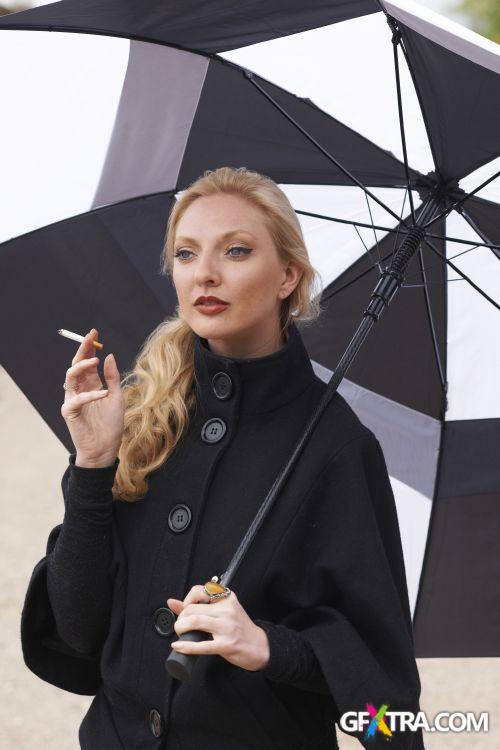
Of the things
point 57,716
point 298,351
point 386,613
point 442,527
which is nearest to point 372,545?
point 386,613

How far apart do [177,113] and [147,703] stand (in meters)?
1.39

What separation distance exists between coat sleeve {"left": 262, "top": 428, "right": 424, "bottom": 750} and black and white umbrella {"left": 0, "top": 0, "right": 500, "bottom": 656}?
769mm

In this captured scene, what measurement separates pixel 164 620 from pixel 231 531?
0.20 metres

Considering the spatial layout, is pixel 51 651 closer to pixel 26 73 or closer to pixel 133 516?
pixel 133 516

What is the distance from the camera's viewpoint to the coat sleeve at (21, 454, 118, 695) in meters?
2.10

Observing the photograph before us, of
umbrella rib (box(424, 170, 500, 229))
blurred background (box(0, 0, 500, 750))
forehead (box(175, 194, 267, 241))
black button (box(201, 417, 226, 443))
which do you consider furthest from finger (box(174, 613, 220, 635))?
blurred background (box(0, 0, 500, 750))

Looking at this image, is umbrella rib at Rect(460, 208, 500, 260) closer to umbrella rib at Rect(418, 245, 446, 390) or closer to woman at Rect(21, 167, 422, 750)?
umbrella rib at Rect(418, 245, 446, 390)

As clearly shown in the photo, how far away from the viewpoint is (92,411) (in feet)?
6.47

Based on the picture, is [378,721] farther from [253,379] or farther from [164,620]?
[253,379]

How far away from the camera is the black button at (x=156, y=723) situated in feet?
6.08

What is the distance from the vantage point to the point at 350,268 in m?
2.73

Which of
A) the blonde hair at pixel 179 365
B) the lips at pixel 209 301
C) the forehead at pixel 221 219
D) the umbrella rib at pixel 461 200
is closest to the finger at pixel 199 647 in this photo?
the blonde hair at pixel 179 365

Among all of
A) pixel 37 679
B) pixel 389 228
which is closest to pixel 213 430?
pixel 389 228

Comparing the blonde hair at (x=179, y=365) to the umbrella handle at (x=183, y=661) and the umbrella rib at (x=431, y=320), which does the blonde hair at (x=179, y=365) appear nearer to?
the umbrella handle at (x=183, y=661)
